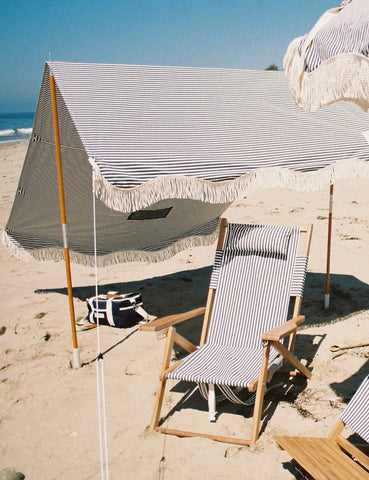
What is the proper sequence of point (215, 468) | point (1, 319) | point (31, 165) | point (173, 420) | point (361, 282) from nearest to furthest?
point (215, 468), point (173, 420), point (31, 165), point (1, 319), point (361, 282)

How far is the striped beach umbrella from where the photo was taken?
2.10 metres

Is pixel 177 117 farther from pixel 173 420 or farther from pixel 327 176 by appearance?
pixel 173 420

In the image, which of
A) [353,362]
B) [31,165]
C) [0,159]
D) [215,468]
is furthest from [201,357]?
[0,159]

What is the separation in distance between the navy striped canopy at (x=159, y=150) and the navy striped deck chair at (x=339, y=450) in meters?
1.39

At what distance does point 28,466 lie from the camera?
9.21 ft

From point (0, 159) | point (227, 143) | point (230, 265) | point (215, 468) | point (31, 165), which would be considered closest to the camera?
point (215, 468)

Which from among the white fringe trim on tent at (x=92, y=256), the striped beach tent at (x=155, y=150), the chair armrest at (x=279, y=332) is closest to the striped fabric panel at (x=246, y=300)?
the chair armrest at (x=279, y=332)

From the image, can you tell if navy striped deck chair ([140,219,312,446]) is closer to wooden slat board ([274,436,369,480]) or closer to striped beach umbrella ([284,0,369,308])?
wooden slat board ([274,436,369,480])

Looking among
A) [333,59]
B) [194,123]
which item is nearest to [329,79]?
[333,59]

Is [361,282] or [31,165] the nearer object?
[31,165]

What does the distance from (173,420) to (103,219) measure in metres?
1.89

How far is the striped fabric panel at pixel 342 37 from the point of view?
2.08 m

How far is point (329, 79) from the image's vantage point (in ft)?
7.36

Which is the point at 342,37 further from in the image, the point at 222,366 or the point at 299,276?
the point at 222,366
